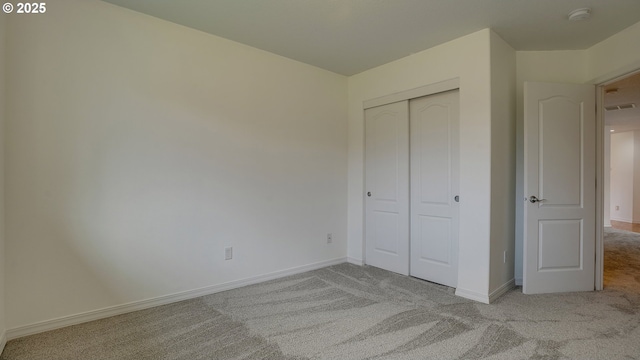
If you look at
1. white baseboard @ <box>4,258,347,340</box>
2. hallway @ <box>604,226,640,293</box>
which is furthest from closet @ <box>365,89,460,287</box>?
hallway @ <box>604,226,640,293</box>

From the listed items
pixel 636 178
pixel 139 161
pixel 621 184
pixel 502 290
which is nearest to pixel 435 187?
pixel 502 290

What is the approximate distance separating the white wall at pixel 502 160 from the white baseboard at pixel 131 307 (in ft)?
6.80

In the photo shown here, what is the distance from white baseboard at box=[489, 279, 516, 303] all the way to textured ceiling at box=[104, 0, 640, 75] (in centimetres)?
237

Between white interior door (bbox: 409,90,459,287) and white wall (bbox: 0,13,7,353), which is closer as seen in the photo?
white wall (bbox: 0,13,7,353)

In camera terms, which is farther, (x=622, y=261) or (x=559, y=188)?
(x=622, y=261)

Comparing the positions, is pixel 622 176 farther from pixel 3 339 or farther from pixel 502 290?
pixel 3 339

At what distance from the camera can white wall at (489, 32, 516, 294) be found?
9.14 feet

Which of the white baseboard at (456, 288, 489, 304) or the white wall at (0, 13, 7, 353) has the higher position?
the white wall at (0, 13, 7, 353)

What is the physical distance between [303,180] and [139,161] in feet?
5.56

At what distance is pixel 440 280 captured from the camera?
320 centimetres

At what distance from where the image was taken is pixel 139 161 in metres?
2.54

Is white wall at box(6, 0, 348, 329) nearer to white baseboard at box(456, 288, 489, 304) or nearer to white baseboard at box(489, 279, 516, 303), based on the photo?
white baseboard at box(456, 288, 489, 304)

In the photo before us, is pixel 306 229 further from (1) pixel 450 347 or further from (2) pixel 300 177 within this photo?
(1) pixel 450 347

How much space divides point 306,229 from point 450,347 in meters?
2.01
